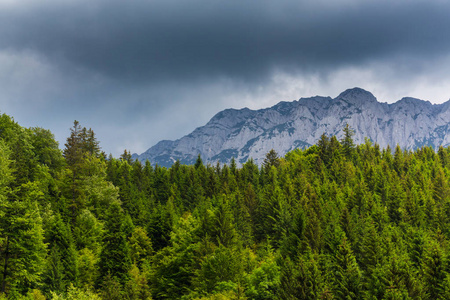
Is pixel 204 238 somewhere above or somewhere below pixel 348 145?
below

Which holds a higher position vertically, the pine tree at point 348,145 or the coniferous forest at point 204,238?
the pine tree at point 348,145

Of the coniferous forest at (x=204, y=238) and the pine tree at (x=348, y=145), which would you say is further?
the pine tree at (x=348, y=145)

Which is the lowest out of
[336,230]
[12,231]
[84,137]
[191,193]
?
[336,230]

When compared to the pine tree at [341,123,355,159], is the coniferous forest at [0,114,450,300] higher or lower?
lower

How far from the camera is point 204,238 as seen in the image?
45.8 metres

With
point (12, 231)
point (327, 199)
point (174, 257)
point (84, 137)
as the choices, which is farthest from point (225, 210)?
point (84, 137)

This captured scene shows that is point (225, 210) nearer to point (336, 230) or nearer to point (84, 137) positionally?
point (336, 230)

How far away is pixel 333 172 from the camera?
104 meters

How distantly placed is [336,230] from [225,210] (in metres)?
17.8

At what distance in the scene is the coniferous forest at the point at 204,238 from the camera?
33906mm

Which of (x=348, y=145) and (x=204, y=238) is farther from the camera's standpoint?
(x=348, y=145)

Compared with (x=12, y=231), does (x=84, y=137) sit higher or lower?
higher

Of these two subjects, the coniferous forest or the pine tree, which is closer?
the coniferous forest

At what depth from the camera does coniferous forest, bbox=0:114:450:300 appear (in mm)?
33906
